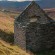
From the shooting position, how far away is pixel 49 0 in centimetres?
9106

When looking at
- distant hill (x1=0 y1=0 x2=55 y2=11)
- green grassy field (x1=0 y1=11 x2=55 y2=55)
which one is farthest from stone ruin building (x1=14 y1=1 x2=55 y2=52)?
distant hill (x1=0 y1=0 x2=55 y2=11)

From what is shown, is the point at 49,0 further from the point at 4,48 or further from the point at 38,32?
the point at 4,48

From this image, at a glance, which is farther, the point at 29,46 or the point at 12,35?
the point at 12,35

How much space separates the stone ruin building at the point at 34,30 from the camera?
2939cm

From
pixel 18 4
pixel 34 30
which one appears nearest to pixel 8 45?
pixel 34 30

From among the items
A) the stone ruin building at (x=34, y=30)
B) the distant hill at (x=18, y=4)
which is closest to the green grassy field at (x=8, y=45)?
the stone ruin building at (x=34, y=30)

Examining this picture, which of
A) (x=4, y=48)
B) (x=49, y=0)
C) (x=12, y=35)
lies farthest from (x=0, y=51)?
(x=49, y=0)

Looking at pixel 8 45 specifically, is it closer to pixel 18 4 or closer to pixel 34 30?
pixel 34 30

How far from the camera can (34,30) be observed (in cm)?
2959

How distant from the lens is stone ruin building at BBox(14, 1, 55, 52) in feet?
96.4

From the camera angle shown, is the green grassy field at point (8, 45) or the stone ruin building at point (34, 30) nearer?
the green grassy field at point (8, 45)

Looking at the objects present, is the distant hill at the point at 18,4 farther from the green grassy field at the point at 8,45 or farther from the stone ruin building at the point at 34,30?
the stone ruin building at the point at 34,30

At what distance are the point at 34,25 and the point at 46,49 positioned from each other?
2.55m

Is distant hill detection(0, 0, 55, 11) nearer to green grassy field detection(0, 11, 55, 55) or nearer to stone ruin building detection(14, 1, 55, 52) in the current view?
green grassy field detection(0, 11, 55, 55)
